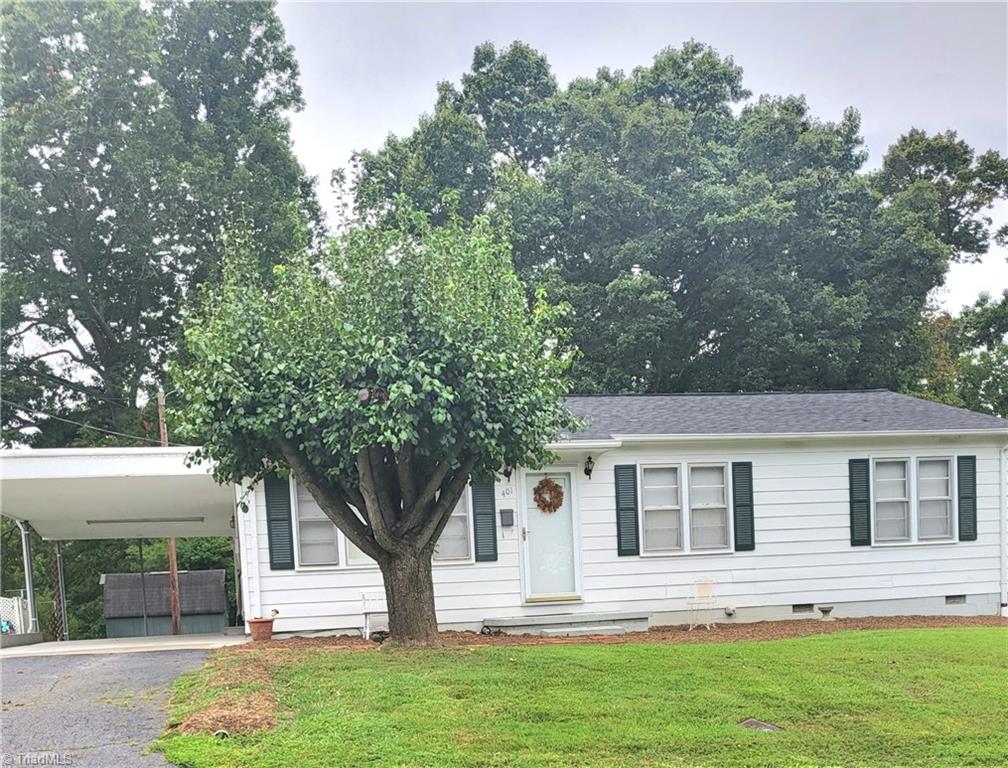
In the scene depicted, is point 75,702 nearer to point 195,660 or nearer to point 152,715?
point 152,715

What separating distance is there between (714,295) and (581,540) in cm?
1094

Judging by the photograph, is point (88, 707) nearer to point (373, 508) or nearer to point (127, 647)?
point (373, 508)

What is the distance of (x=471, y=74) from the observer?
24.8m

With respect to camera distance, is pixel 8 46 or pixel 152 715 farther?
pixel 8 46

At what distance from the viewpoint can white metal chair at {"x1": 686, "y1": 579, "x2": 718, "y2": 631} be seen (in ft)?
33.9

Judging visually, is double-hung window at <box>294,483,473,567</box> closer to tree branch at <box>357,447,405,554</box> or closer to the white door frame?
the white door frame

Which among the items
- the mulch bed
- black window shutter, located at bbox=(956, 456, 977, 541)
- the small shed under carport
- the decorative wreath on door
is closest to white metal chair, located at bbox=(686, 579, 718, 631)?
the mulch bed

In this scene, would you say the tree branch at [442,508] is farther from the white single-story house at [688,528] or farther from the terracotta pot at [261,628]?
the terracotta pot at [261,628]

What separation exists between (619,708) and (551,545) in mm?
4817

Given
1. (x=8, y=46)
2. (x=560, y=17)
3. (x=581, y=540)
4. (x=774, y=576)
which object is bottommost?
(x=774, y=576)

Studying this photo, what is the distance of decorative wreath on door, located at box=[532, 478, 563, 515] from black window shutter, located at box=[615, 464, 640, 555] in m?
0.76

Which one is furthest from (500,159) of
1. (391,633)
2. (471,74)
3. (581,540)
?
(391,633)

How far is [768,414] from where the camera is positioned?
1140 cm

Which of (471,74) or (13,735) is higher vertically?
(471,74)
